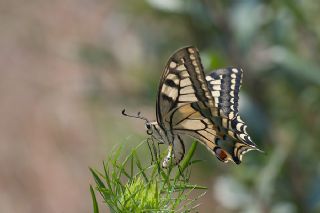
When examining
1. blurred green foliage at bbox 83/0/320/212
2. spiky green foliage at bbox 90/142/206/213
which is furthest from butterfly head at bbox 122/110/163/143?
blurred green foliage at bbox 83/0/320/212

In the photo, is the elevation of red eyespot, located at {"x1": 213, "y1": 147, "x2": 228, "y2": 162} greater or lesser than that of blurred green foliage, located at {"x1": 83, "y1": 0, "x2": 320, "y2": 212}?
lesser

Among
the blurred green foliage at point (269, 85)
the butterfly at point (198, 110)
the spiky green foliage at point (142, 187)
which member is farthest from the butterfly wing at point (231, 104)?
the blurred green foliage at point (269, 85)

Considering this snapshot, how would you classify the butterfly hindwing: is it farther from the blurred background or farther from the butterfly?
the blurred background

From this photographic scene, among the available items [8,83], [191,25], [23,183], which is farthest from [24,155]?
[191,25]

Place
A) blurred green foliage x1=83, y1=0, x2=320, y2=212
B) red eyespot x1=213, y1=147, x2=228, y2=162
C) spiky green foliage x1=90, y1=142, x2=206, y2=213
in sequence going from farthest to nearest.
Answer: blurred green foliage x1=83, y1=0, x2=320, y2=212 → red eyespot x1=213, y1=147, x2=228, y2=162 → spiky green foliage x1=90, y1=142, x2=206, y2=213

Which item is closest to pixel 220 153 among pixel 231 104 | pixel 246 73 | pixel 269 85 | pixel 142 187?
pixel 231 104

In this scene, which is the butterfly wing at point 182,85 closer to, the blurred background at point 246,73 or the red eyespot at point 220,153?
the red eyespot at point 220,153
